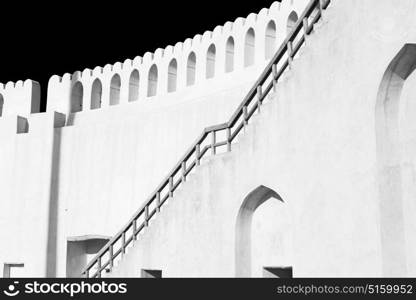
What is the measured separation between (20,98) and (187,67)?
5.46 meters

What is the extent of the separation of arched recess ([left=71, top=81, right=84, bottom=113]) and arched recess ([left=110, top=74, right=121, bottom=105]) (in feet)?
3.73

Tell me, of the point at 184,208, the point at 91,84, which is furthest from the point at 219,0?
the point at 184,208

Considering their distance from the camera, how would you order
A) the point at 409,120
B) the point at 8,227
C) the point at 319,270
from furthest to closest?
1. the point at 8,227
2. the point at 319,270
3. the point at 409,120

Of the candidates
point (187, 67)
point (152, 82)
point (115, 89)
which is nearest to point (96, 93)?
point (115, 89)

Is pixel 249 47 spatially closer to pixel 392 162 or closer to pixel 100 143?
pixel 100 143

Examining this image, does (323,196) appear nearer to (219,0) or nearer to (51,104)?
(51,104)

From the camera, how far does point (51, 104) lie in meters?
18.9

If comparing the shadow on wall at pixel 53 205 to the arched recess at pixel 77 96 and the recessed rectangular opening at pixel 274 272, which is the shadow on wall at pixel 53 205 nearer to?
the arched recess at pixel 77 96

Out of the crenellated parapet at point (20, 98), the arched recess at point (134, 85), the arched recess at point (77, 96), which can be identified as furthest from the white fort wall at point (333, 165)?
the crenellated parapet at point (20, 98)

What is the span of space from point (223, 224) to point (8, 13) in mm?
14824

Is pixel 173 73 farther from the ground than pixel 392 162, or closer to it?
farther from the ground

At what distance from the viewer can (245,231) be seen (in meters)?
10.7

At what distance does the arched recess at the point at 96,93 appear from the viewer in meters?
18.5

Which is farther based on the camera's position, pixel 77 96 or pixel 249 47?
pixel 77 96
